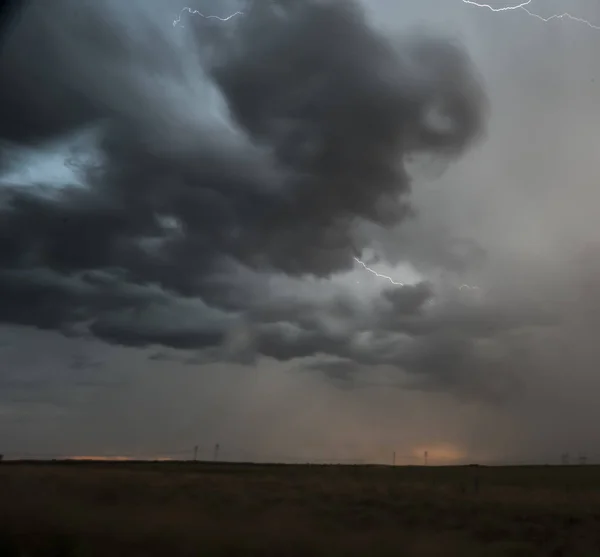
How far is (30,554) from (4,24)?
12.0 m

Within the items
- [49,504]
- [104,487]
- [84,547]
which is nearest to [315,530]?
[84,547]

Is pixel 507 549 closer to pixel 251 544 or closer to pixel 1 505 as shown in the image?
pixel 251 544

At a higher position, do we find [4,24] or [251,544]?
[4,24]

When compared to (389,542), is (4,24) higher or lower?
higher

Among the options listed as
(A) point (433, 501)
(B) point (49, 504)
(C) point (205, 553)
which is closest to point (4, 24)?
(C) point (205, 553)

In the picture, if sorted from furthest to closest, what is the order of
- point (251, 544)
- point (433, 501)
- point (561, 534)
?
point (433, 501) → point (561, 534) → point (251, 544)

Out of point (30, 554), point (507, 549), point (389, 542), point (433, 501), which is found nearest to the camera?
point (30, 554)

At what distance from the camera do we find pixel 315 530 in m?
19.4

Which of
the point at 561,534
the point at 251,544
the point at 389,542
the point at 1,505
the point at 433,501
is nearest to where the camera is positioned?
the point at 251,544

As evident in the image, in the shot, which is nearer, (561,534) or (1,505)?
(1,505)

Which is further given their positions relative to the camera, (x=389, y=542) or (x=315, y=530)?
(x=315, y=530)

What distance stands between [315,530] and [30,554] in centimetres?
780

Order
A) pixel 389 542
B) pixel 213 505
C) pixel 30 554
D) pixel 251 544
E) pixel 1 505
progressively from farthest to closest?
pixel 213 505, pixel 1 505, pixel 389 542, pixel 251 544, pixel 30 554

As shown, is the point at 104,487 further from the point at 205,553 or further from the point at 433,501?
the point at 205,553
